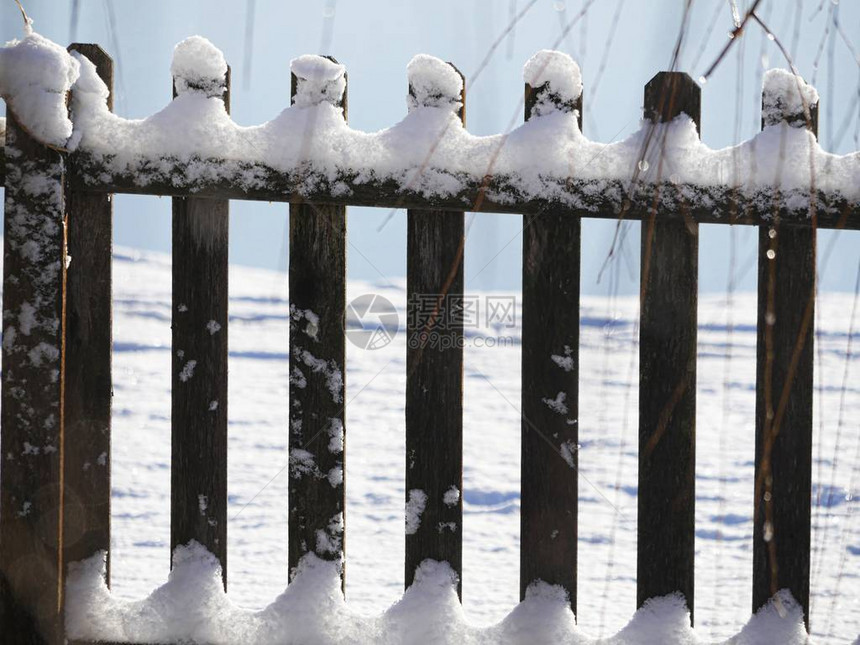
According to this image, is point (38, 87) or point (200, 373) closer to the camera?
point (38, 87)

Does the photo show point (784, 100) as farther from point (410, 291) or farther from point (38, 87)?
point (38, 87)

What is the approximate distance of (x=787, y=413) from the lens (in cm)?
166

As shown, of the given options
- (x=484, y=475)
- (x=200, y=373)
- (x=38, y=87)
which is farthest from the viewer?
(x=484, y=475)

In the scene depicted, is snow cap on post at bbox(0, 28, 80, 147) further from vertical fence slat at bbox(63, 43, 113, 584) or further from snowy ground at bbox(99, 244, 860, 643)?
snowy ground at bbox(99, 244, 860, 643)

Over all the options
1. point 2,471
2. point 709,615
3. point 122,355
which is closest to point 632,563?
point 709,615

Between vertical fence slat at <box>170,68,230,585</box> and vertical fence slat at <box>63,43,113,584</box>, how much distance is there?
0.15 metres

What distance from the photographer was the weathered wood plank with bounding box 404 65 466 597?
1589mm

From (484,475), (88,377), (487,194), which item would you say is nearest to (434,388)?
(487,194)

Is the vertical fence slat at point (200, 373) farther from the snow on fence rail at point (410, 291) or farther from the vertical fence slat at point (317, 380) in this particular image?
the vertical fence slat at point (317, 380)

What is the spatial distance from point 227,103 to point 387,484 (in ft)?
7.74

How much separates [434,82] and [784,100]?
782 millimetres

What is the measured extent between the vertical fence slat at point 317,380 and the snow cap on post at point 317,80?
0.02 meters

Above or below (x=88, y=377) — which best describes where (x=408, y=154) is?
above

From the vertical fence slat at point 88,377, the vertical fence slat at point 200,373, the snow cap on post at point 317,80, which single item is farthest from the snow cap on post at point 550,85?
the vertical fence slat at point 88,377
